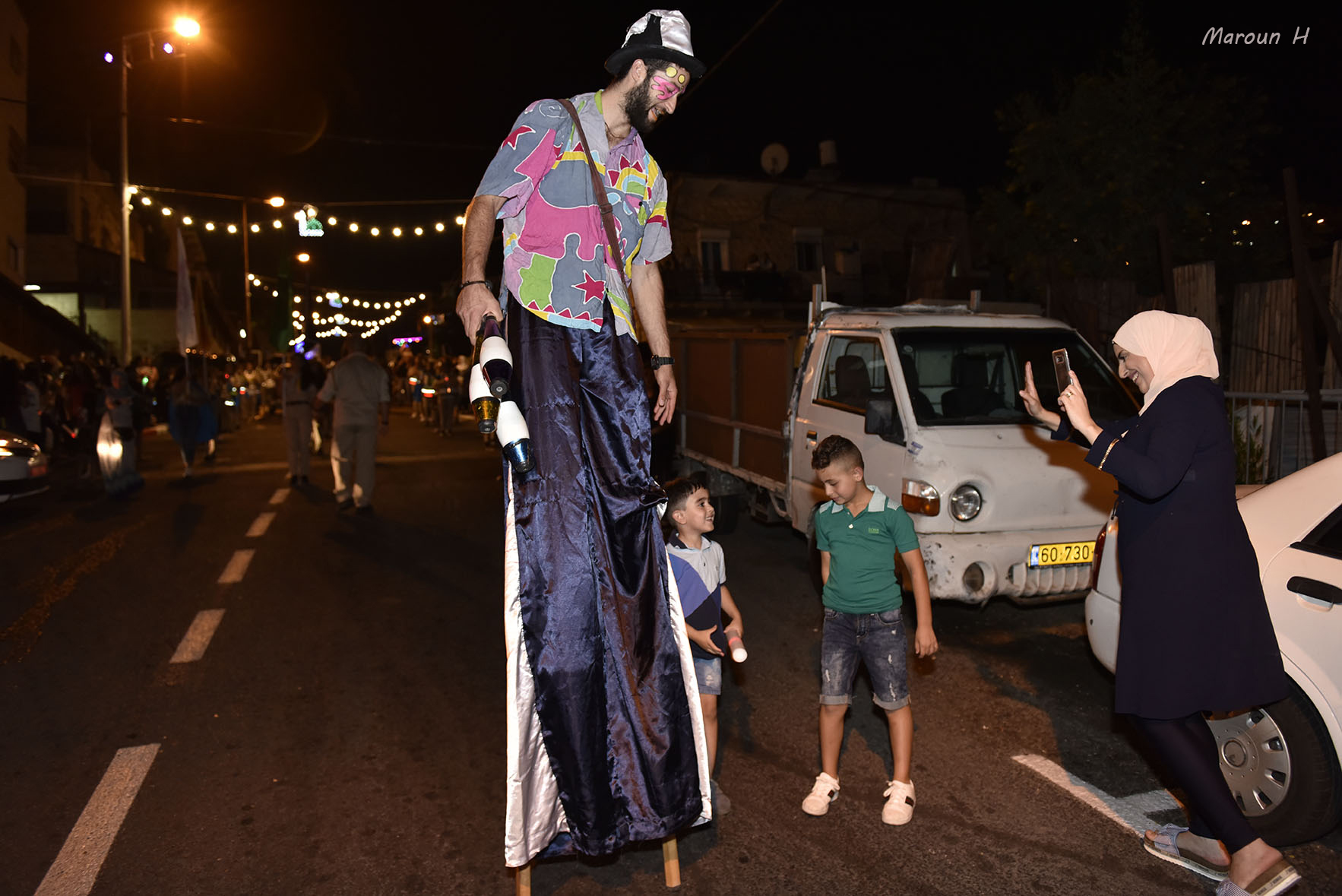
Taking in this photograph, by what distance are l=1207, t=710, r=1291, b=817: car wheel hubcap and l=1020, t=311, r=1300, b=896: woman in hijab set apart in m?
0.47

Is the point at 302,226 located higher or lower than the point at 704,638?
higher

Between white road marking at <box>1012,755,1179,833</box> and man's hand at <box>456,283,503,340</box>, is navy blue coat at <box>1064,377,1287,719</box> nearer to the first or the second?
white road marking at <box>1012,755,1179,833</box>

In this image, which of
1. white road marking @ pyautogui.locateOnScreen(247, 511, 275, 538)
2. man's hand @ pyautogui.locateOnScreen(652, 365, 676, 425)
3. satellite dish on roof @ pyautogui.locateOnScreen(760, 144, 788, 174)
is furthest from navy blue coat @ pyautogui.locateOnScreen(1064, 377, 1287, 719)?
satellite dish on roof @ pyautogui.locateOnScreen(760, 144, 788, 174)

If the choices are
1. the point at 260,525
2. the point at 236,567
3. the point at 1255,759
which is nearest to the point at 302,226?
the point at 260,525

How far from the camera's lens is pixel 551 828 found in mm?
3064

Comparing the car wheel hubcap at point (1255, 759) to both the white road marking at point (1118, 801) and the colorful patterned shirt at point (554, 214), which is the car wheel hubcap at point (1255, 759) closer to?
the white road marking at point (1118, 801)

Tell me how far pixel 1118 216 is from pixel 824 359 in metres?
7.96

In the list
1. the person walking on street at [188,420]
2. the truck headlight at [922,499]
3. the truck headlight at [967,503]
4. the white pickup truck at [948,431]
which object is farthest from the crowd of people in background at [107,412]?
the truck headlight at [967,503]

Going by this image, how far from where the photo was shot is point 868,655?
3.93 meters

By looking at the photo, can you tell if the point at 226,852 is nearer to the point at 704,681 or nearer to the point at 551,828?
the point at 551,828

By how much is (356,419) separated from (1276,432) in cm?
892

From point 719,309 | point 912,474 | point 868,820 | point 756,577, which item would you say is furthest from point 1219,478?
point 719,309

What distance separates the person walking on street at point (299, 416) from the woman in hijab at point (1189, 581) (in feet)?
39.6

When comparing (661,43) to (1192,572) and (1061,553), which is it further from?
(1061,553)
